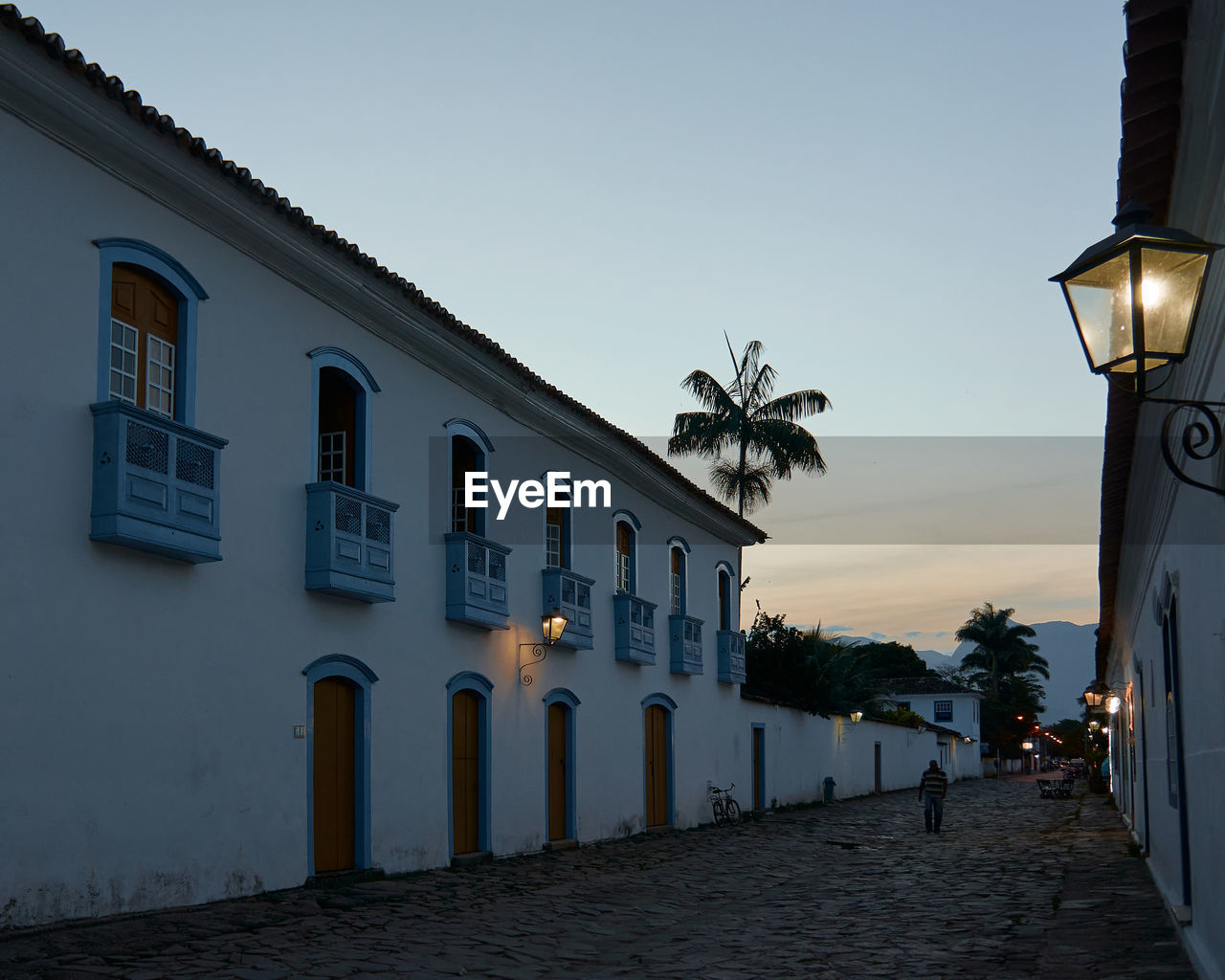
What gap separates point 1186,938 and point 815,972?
2608 mm

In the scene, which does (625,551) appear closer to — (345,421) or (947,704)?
(345,421)

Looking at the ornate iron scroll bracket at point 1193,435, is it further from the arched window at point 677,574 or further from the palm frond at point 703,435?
the palm frond at point 703,435

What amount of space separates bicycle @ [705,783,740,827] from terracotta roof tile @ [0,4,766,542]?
9446 mm

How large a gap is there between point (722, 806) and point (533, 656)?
905 centimetres

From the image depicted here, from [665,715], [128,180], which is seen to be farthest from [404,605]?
[665,715]

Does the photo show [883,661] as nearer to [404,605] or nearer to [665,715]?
[665,715]

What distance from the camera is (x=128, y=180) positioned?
10.2 metres

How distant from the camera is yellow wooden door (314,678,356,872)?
12.5 m

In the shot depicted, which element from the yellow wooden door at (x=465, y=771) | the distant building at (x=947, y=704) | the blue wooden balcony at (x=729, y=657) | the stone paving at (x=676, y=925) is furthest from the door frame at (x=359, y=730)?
the distant building at (x=947, y=704)

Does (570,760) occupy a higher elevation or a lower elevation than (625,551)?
lower

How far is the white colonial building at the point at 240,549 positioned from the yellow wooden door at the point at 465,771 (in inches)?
1.9

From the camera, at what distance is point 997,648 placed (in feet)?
281

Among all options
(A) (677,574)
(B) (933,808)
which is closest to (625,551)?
(A) (677,574)

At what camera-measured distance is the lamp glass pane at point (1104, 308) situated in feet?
16.2
